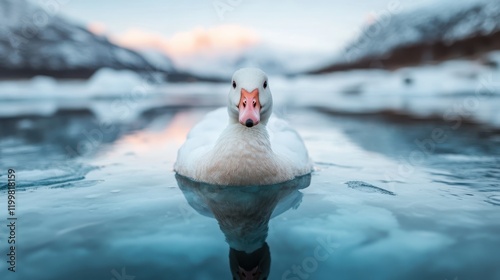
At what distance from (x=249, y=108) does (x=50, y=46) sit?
170035 millimetres

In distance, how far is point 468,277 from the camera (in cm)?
300

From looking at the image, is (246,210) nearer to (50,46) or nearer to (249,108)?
(249,108)

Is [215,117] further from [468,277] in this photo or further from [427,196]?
[468,277]

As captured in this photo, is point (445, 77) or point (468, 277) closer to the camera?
point (468, 277)

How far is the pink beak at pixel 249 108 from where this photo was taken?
4070mm

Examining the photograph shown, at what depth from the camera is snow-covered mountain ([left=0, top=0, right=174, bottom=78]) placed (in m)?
137

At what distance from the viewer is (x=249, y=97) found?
4320 millimetres

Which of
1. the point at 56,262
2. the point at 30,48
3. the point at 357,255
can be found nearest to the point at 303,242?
the point at 357,255

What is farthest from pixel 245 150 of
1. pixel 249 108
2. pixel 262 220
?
pixel 262 220

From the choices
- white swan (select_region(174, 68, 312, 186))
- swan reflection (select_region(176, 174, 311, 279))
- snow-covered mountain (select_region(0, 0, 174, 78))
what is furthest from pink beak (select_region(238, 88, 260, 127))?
snow-covered mountain (select_region(0, 0, 174, 78))

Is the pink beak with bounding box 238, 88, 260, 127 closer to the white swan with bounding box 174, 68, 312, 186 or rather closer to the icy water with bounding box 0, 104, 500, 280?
the white swan with bounding box 174, 68, 312, 186

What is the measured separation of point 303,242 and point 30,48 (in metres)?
169

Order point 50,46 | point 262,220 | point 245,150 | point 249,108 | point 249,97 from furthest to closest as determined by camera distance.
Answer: point 50,46, point 245,150, point 249,97, point 249,108, point 262,220

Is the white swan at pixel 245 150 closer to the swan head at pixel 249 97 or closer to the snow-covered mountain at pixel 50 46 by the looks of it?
the swan head at pixel 249 97
